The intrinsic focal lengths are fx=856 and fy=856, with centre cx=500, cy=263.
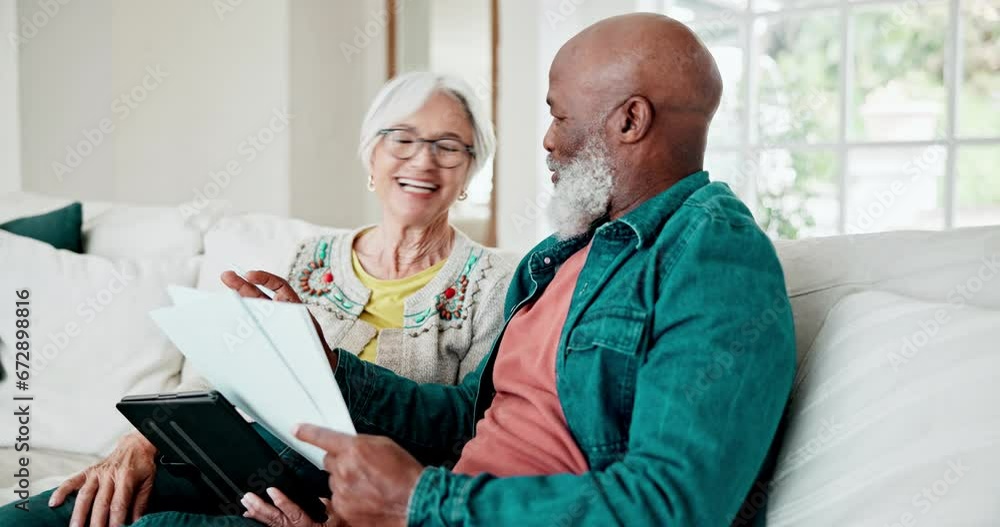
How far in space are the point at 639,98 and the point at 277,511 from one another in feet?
2.32

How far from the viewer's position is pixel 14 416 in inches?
75.4

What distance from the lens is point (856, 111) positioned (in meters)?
2.89

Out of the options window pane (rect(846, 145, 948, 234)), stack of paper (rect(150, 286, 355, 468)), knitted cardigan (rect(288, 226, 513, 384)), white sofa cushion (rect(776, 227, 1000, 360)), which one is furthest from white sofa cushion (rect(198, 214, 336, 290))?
window pane (rect(846, 145, 948, 234))

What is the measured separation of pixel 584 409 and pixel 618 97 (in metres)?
0.39

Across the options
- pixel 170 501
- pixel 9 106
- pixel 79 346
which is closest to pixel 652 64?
pixel 170 501

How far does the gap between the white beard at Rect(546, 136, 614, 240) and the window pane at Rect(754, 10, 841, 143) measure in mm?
2041

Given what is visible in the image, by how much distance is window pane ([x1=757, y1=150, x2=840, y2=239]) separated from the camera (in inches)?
116

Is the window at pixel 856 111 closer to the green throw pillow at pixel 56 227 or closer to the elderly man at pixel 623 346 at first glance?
the elderly man at pixel 623 346

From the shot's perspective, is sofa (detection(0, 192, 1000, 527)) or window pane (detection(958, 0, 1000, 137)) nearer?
sofa (detection(0, 192, 1000, 527))

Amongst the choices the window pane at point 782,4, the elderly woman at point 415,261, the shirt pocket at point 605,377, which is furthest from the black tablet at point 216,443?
the window pane at point 782,4

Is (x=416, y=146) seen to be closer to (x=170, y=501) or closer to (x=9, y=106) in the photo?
(x=170, y=501)

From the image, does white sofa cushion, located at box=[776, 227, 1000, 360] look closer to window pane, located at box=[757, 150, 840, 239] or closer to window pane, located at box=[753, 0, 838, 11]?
window pane, located at box=[757, 150, 840, 239]

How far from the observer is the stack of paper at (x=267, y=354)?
36.5 inches

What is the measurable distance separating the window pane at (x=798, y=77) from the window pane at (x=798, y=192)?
7 centimetres
